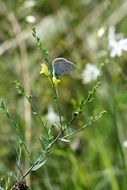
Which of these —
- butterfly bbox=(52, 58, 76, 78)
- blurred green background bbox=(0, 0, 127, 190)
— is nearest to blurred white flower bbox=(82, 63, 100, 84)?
blurred green background bbox=(0, 0, 127, 190)

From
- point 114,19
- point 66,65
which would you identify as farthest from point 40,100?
point 66,65

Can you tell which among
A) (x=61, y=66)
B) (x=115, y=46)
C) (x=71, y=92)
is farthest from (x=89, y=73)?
(x=61, y=66)

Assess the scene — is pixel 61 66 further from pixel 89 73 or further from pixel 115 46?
pixel 89 73

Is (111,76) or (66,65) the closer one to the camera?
(66,65)

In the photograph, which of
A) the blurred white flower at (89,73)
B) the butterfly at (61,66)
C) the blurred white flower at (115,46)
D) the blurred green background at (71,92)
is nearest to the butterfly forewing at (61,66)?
the butterfly at (61,66)

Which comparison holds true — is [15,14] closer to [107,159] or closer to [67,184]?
[107,159]

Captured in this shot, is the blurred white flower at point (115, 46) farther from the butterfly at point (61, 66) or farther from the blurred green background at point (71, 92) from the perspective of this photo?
the butterfly at point (61, 66)

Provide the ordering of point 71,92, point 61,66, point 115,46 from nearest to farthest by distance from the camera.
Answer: point 61,66
point 115,46
point 71,92
